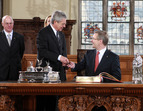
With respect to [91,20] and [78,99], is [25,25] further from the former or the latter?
[78,99]

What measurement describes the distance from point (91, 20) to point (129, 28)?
62.3 inches

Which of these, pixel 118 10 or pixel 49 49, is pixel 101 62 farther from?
pixel 118 10

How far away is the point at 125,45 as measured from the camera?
11641 millimetres

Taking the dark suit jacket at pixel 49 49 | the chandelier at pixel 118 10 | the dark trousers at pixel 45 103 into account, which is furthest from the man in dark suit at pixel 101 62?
the chandelier at pixel 118 10

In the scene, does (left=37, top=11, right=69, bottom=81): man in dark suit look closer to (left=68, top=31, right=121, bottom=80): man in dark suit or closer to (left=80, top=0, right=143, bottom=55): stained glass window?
(left=68, top=31, right=121, bottom=80): man in dark suit

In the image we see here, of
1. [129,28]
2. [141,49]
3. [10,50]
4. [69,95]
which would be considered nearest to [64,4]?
[129,28]

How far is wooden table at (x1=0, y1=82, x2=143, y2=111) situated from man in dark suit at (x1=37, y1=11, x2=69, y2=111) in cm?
63

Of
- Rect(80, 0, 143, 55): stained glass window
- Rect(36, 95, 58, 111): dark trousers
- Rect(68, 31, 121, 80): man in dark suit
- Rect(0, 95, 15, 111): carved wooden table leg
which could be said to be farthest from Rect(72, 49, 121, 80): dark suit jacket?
Rect(80, 0, 143, 55): stained glass window

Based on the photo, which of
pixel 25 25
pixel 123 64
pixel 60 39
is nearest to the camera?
pixel 60 39

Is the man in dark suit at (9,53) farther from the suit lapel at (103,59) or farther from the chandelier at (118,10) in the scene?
the chandelier at (118,10)

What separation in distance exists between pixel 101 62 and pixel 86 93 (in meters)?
0.95

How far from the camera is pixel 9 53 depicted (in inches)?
168

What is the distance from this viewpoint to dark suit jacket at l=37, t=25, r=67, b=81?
12.4ft

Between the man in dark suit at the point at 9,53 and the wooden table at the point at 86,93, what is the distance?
1215mm
